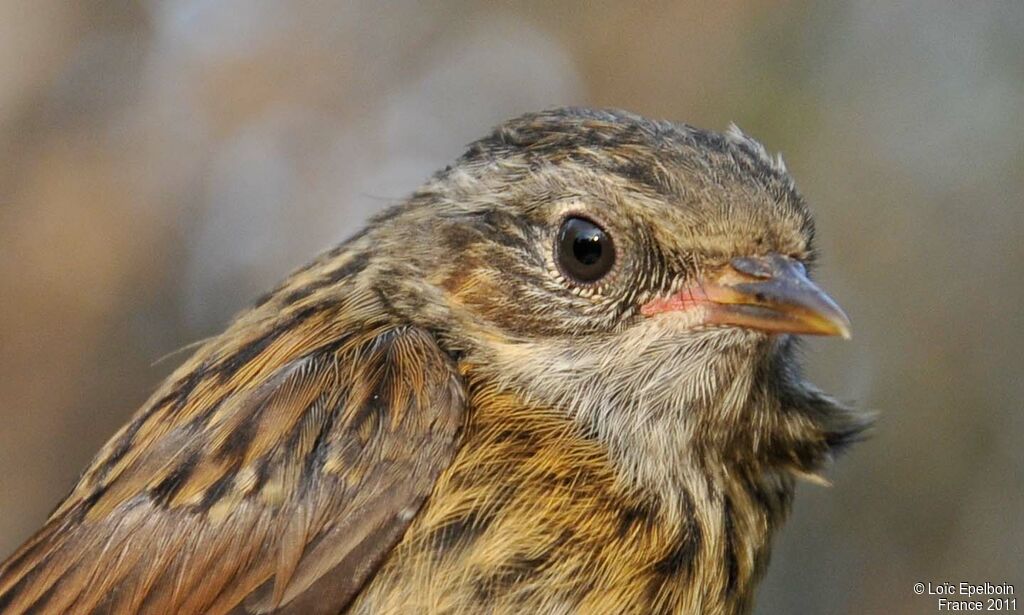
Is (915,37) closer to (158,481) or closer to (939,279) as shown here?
(939,279)

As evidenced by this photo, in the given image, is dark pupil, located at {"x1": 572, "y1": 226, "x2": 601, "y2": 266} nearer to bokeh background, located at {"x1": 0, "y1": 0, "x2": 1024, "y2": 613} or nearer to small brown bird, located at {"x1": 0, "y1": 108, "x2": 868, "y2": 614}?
small brown bird, located at {"x1": 0, "y1": 108, "x2": 868, "y2": 614}

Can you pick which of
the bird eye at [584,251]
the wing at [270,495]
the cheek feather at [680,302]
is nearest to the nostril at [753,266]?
the cheek feather at [680,302]

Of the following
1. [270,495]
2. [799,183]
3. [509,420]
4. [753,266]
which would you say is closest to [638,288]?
[753,266]

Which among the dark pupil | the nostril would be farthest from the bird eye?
the nostril

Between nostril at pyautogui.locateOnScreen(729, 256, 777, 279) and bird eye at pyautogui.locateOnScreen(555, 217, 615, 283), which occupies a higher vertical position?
bird eye at pyautogui.locateOnScreen(555, 217, 615, 283)

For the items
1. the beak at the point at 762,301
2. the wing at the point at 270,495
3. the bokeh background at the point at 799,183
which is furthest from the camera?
the bokeh background at the point at 799,183

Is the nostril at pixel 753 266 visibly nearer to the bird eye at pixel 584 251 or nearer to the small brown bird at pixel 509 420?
the small brown bird at pixel 509 420

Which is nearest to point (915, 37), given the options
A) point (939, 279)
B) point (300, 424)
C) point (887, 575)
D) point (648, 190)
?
point (939, 279)

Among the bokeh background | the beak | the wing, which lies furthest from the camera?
the bokeh background

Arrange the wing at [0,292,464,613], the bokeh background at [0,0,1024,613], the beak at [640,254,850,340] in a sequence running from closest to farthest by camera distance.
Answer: the wing at [0,292,464,613]
the beak at [640,254,850,340]
the bokeh background at [0,0,1024,613]
